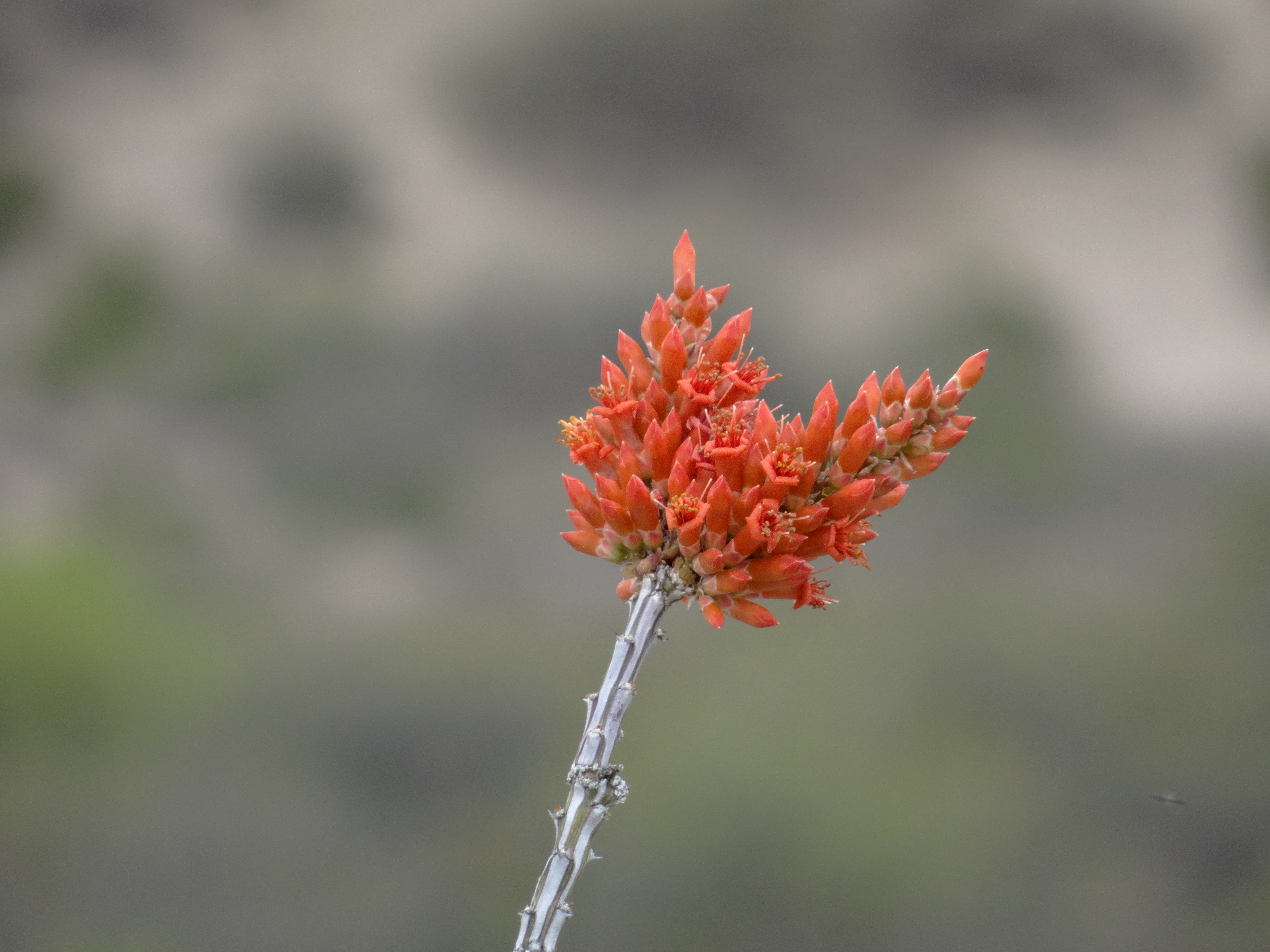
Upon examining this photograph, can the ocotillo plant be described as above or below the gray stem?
above

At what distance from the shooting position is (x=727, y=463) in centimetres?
90

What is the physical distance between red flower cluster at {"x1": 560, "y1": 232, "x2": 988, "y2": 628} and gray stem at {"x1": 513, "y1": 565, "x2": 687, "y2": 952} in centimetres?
7

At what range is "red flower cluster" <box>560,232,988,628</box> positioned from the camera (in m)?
0.90

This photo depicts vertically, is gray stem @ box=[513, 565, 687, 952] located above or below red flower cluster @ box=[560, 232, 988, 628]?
below

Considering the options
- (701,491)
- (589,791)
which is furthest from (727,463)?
(589,791)

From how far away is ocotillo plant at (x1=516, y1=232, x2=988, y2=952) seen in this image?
0.90 metres

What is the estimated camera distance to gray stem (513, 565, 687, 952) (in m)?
0.91

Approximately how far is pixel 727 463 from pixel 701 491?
0.12ft

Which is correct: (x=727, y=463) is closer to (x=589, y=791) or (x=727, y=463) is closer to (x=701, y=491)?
(x=701, y=491)

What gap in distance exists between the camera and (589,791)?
3.00 ft

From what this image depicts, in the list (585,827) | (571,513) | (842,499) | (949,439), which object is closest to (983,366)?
(949,439)

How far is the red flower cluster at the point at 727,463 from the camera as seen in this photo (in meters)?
0.90

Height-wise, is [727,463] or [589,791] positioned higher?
[727,463]

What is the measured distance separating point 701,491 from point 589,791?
1.02ft
